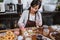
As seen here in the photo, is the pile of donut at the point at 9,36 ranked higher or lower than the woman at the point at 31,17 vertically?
lower

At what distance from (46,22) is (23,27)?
0.20 m

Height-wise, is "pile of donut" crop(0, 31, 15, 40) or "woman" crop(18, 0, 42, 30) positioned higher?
"woman" crop(18, 0, 42, 30)

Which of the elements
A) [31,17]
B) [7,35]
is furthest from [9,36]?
[31,17]

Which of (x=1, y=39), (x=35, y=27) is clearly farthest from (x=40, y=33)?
(x=1, y=39)

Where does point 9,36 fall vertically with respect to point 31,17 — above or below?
below

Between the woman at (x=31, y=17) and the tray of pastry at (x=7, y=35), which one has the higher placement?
the woman at (x=31, y=17)

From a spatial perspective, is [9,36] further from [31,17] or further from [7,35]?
[31,17]

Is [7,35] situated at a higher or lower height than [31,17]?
lower

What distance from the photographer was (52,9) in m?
1.44

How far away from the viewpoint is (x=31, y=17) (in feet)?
4.70

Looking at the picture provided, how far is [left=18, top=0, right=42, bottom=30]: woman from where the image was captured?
1414mm

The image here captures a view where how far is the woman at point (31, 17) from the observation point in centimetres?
141

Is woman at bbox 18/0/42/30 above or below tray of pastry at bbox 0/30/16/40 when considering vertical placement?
above

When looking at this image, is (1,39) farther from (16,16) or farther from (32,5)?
(32,5)
